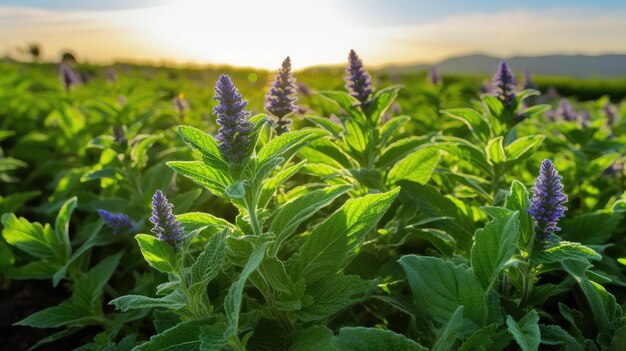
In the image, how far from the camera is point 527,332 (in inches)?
69.9

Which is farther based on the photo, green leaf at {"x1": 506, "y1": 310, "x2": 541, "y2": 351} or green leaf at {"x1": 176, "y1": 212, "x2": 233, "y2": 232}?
green leaf at {"x1": 176, "y1": 212, "x2": 233, "y2": 232}

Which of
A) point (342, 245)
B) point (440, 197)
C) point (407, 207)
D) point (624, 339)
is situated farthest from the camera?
point (407, 207)

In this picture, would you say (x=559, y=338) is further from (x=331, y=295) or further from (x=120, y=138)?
(x=120, y=138)

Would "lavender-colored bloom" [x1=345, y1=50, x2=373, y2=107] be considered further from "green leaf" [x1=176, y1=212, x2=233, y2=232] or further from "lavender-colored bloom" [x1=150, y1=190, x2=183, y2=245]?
"lavender-colored bloom" [x1=150, y1=190, x2=183, y2=245]

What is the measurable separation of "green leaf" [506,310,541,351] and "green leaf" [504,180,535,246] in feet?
0.96

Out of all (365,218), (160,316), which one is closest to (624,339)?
(365,218)

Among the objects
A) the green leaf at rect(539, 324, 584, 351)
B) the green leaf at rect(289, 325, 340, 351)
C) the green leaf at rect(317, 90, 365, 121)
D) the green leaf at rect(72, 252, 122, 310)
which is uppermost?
the green leaf at rect(317, 90, 365, 121)

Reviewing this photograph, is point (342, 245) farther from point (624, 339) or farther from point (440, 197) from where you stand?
point (624, 339)

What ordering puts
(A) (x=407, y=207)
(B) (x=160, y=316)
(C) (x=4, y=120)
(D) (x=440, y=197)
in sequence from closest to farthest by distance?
(B) (x=160, y=316) < (D) (x=440, y=197) < (A) (x=407, y=207) < (C) (x=4, y=120)

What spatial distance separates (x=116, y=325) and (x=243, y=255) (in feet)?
4.26

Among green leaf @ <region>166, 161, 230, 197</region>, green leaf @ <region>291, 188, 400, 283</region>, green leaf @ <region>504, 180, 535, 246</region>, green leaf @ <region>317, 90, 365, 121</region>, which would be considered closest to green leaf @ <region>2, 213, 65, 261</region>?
green leaf @ <region>166, 161, 230, 197</region>

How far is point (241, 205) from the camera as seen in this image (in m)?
2.08

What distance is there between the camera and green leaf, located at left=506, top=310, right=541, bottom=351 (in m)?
1.66

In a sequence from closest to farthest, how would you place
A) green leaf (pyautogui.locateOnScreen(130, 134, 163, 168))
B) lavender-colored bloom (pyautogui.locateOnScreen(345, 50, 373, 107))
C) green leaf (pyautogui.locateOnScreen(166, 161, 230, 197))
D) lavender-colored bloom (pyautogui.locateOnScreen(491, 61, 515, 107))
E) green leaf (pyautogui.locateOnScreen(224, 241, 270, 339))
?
green leaf (pyautogui.locateOnScreen(224, 241, 270, 339)), green leaf (pyautogui.locateOnScreen(166, 161, 230, 197)), lavender-colored bloom (pyautogui.locateOnScreen(345, 50, 373, 107)), lavender-colored bloom (pyautogui.locateOnScreen(491, 61, 515, 107)), green leaf (pyautogui.locateOnScreen(130, 134, 163, 168))
